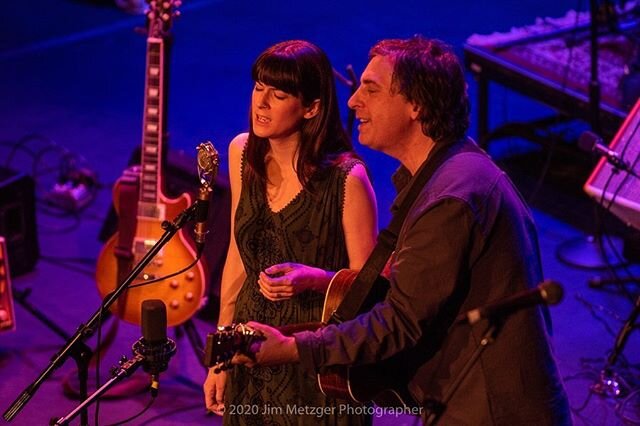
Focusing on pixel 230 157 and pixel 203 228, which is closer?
pixel 203 228

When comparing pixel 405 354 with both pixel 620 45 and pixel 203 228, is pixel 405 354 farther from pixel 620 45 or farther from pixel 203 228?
pixel 620 45

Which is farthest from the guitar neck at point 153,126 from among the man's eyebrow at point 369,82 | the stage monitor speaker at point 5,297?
the man's eyebrow at point 369,82

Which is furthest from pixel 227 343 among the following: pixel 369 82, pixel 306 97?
pixel 306 97

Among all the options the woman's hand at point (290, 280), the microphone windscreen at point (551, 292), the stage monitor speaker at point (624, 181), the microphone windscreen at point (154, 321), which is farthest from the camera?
the stage monitor speaker at point (624, 181)

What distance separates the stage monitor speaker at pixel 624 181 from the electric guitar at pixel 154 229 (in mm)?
2105

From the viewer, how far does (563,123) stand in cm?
895

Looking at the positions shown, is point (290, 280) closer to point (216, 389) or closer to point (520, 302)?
point (216, 389)

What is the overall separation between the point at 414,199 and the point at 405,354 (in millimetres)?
449

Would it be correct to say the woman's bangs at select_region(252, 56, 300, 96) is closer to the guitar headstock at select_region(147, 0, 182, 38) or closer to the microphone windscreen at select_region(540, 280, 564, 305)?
the microphone windscreen at select_region(540, 280, 564, 305)

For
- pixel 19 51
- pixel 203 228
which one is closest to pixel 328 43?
pixel 19 51

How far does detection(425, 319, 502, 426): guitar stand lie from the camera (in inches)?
106

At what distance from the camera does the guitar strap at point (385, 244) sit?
2.90m

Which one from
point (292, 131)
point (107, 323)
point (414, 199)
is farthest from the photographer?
point (107, 323)

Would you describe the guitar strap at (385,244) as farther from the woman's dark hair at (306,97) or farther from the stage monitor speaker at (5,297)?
the stage monitor speaker at (5,297)
